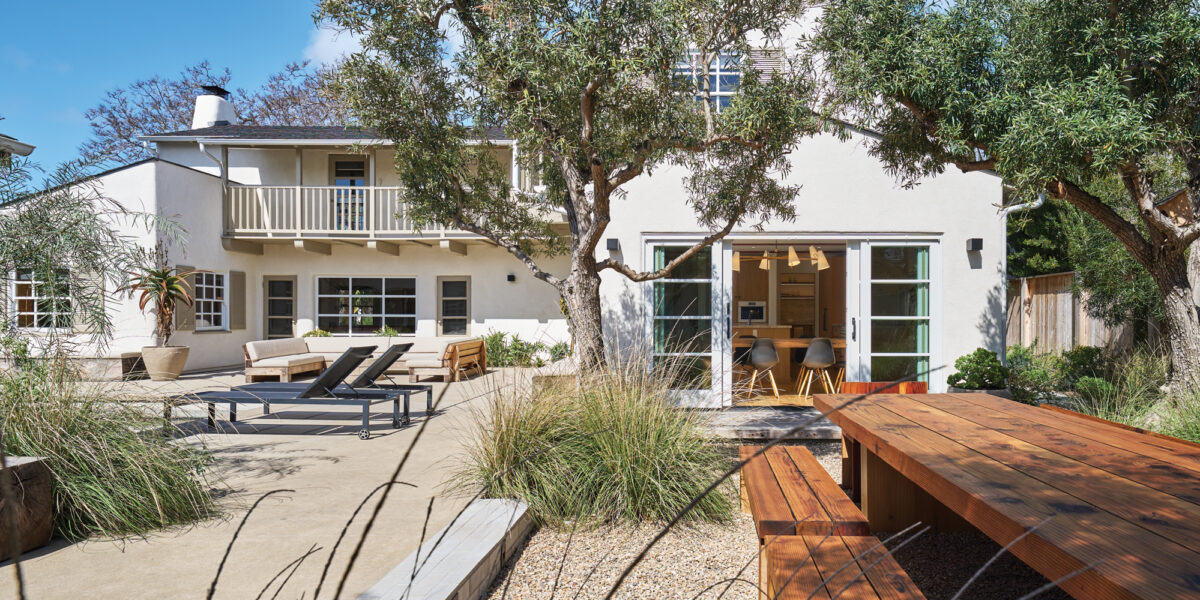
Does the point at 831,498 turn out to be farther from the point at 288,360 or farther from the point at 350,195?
the point at 350,195

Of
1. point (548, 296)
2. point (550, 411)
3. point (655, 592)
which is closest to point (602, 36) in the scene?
point (550, 411)

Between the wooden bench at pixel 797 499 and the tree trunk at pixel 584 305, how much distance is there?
184 centimetres

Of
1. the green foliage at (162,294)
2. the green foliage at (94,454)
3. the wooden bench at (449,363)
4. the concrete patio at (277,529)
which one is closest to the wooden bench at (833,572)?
the concrete patio at (277,529)

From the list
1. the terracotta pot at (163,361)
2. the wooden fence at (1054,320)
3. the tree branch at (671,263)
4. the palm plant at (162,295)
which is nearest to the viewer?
the tree branch at (671,263)

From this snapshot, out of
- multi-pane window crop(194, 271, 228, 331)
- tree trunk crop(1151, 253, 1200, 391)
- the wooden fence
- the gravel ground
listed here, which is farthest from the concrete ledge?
multi-pane window crop(194, 271, 228, 331)

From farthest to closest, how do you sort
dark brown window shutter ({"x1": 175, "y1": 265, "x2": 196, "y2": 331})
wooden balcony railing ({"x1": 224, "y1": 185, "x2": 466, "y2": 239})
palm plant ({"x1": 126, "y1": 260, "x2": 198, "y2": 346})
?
wooden balcony railing ({"x1": 224, "y1": 185, "x2": 466, "y2": 239}) < dark brown window shutter ({"x1": 175, "y1": 265, "x2": 196, "y2": 331}) < palm plant ({"x1": 126, "y1": 260, "x2": 198, "y2": 346})

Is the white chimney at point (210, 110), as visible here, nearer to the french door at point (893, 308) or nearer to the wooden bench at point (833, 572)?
the french door at point (893, 308)

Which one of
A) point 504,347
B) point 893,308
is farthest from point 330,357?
point 893,308

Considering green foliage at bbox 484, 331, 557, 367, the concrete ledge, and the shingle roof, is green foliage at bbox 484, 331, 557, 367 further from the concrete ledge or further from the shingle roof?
the concrete ledge

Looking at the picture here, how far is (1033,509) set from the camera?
1.59 metres

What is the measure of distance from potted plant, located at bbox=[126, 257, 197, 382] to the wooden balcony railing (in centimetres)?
188

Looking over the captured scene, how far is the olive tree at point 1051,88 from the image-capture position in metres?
4.71

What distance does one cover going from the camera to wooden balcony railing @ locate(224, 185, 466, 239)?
40.9 ft

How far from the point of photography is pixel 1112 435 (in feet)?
8.80
